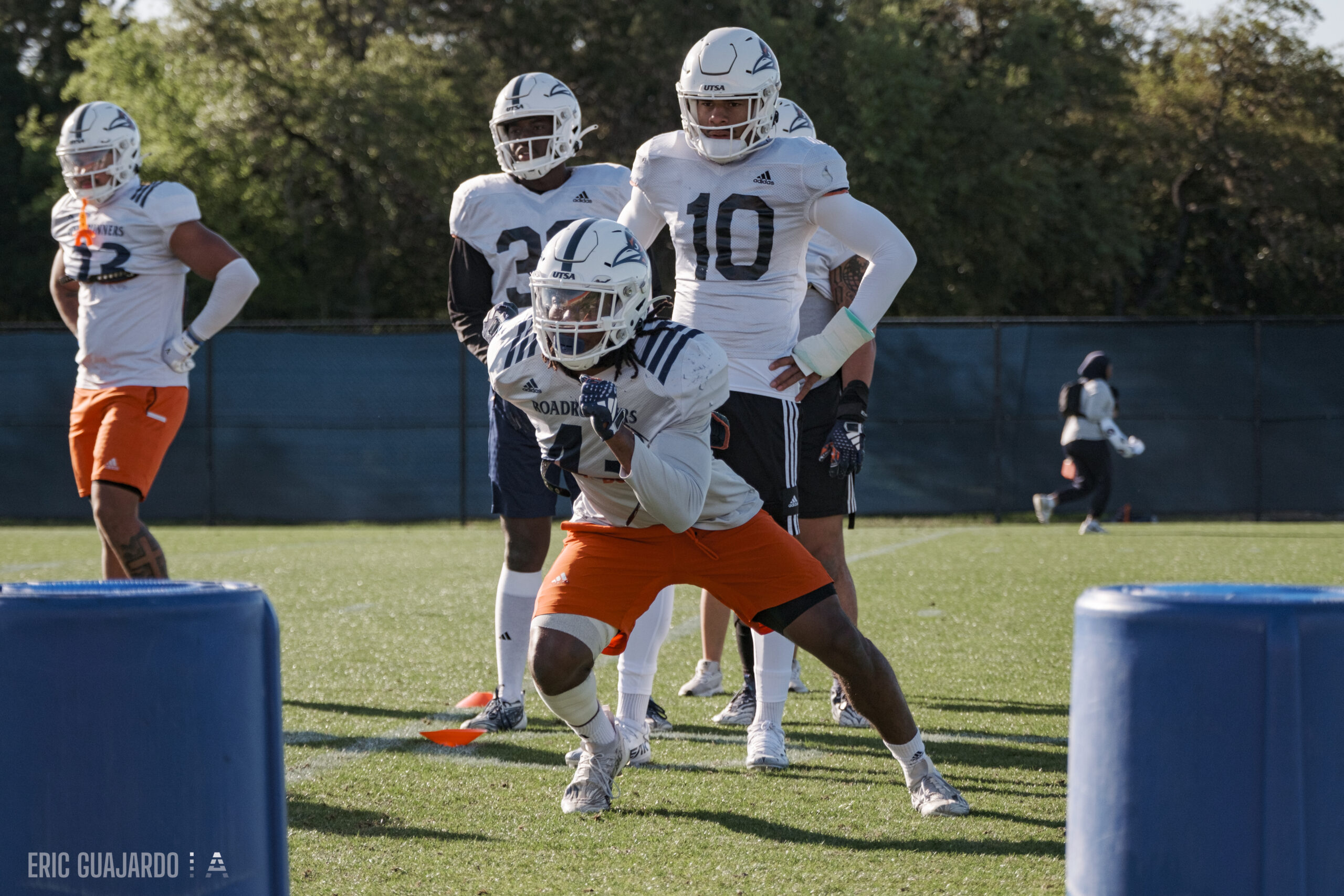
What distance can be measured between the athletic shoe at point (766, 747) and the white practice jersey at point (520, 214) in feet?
4.89

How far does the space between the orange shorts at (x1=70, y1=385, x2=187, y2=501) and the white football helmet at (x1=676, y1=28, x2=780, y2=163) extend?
219 centimetres

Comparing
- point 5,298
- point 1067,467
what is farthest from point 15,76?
point 1067,467

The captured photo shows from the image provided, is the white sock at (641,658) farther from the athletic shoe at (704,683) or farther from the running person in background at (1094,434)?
the running person in background at (1094,434)

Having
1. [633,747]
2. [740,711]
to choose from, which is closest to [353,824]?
[633,747]

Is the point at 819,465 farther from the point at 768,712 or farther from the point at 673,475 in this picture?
the point at 673,475

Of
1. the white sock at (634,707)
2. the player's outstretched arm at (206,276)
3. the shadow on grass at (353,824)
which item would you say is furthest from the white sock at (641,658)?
the player's outstretched arm at (206,276)

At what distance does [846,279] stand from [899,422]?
33.8ft

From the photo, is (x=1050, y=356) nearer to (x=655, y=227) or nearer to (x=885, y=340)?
(x=885, y=340)

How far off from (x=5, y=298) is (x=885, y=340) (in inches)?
815

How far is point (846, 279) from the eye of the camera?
457 centimetres

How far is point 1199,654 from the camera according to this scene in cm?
196

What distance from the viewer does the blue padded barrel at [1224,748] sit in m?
1.94

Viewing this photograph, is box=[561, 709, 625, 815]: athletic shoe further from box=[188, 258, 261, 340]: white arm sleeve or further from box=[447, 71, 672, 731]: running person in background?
box=[188, 258, 261, 340]: white arm sleeve

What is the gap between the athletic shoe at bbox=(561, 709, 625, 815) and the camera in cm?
340
